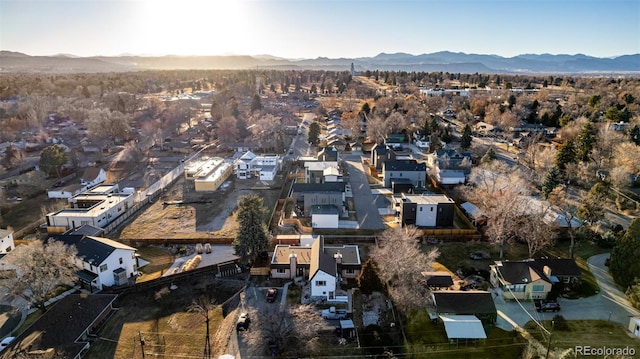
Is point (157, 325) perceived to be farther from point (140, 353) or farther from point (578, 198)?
point (578, 198)

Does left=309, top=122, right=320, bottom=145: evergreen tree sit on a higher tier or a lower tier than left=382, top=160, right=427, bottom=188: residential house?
higher

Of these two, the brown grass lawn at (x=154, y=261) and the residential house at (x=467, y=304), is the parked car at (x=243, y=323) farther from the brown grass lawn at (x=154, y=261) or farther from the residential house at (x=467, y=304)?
the residential house at (x=467, y=304)

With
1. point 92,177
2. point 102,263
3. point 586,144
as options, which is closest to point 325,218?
point 102,263

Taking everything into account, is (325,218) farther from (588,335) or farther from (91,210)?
(91,210)

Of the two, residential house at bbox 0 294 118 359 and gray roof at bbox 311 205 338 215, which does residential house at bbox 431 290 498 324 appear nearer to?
gray roof at bbox 311 205 338 215

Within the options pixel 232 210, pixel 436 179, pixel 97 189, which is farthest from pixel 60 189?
pixel 436 179

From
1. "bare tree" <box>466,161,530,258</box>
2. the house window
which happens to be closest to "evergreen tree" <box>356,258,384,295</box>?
the house window
